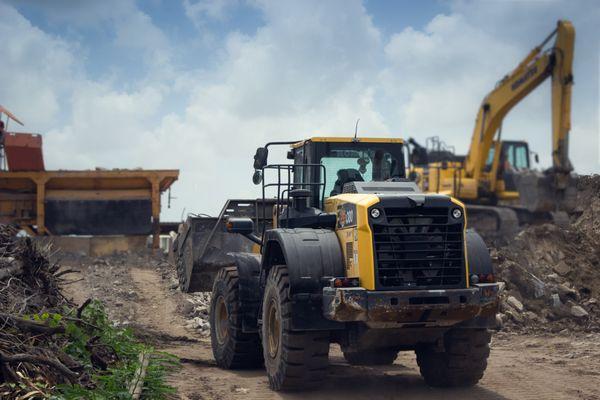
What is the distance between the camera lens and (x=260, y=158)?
28.5 ft

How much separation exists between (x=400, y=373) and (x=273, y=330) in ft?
6.20

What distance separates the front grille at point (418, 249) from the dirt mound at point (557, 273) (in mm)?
5844

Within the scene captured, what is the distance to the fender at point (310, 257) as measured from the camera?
7453 millimetres

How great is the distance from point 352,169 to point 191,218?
11.3 ft

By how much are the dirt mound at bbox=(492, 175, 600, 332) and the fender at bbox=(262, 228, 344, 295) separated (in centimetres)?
609

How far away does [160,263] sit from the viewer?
20141mm

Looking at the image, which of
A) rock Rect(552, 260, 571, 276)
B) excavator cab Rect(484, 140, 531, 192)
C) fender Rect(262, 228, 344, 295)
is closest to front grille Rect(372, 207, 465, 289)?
fender Rect(262, 228, 344, 295)

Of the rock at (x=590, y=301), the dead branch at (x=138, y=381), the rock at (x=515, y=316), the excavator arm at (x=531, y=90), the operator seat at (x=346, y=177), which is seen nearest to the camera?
the dead branch at (x=138, y=381)

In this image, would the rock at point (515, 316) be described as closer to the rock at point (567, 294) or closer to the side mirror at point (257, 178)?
the rock at point (567, 294)

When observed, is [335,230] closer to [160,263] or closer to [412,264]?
[412,264]

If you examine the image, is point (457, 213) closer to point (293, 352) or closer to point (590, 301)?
point (293, 352)

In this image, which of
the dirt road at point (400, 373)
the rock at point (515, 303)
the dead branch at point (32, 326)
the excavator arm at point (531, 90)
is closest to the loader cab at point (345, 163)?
the dirt road at point (400, 373)

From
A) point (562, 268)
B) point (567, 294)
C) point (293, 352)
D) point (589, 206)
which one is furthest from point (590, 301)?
point (293, 352)

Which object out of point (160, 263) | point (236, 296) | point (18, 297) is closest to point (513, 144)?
point (160, 263)
